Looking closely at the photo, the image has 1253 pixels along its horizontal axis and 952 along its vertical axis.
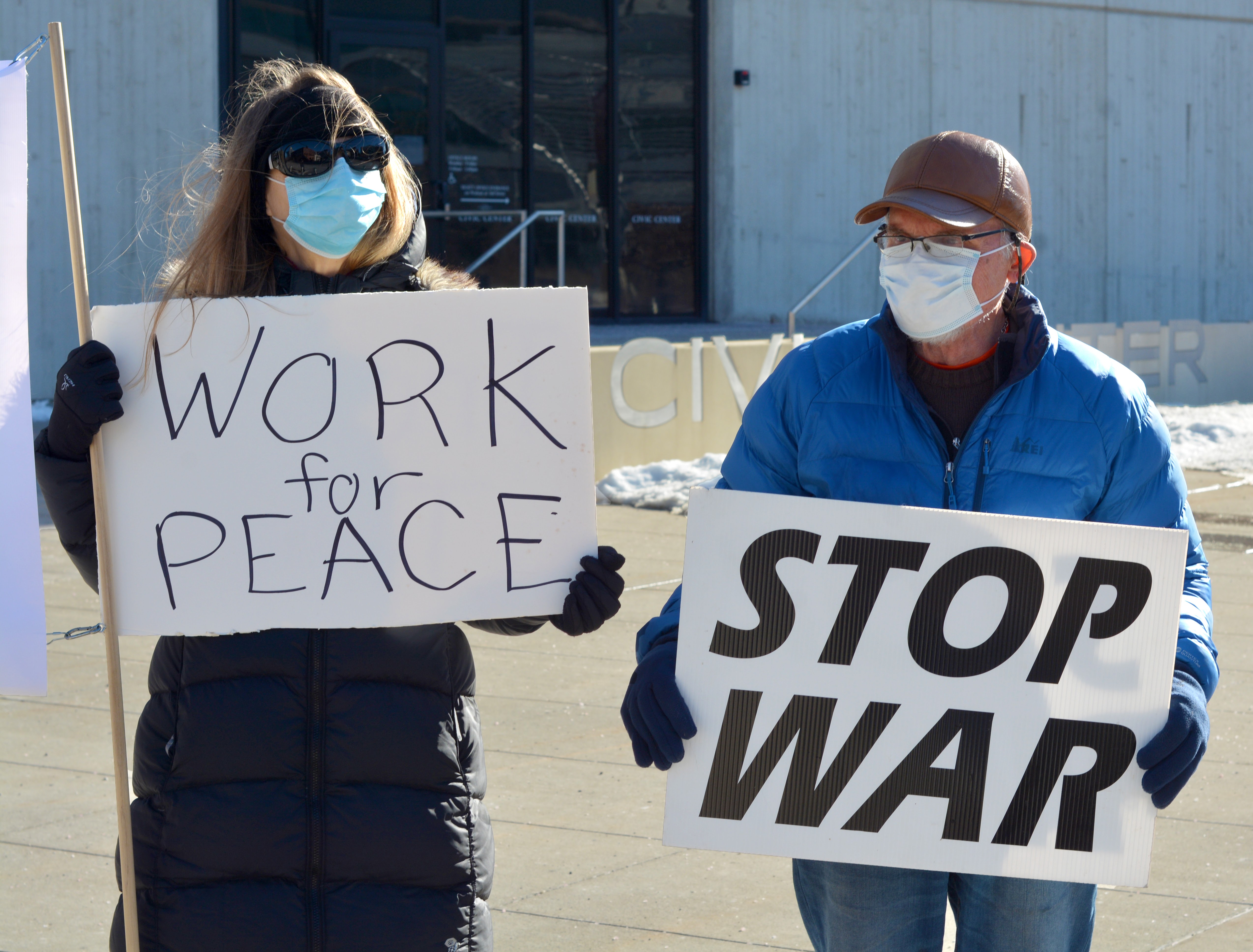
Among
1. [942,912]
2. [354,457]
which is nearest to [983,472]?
[942,912]

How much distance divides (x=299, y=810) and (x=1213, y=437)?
12.8 metres

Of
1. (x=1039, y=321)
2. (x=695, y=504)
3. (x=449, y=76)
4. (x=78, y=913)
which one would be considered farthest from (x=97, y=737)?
(x=449, y=76)

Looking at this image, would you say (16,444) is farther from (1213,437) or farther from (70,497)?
(1213,437)

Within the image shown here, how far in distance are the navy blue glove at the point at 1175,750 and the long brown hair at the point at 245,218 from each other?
146 cm

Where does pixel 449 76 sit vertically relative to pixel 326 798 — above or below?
above

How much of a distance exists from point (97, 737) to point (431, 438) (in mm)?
3450

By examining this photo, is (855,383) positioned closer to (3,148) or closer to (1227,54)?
(3,148)

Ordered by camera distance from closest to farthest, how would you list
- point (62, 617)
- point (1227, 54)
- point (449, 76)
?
point (62, 617), point (449, 76), point (1227, 54)

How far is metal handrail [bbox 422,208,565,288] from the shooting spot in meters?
14.7

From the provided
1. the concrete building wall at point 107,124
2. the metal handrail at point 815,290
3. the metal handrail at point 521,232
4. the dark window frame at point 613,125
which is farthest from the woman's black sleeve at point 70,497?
the dark window frame at point 613,125

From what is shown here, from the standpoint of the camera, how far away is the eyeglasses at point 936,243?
2.44m

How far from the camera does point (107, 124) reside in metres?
13.7

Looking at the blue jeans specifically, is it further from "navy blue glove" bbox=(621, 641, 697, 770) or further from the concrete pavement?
the concrete pavement

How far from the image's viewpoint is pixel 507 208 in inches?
653
